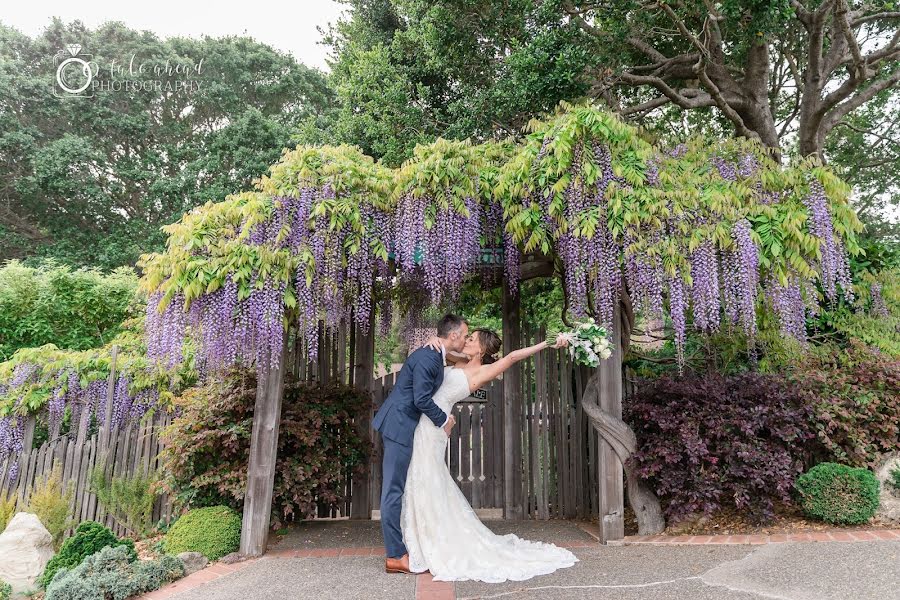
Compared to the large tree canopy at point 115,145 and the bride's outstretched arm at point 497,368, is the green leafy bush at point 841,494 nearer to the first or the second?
the bride's outstretched arm at point 497,368

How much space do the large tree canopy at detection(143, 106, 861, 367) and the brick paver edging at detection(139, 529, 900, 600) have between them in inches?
60.7

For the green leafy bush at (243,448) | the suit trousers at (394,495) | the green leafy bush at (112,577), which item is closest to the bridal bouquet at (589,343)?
the suit trousers at (394,495)

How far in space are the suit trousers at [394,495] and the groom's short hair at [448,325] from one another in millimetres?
835

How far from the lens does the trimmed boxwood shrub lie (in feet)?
14.9

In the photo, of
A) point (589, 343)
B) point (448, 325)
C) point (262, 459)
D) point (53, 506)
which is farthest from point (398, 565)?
point (53, 506)

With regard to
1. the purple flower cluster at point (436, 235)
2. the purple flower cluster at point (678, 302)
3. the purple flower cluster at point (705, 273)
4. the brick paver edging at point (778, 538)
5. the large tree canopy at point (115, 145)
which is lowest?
the brick paver edging at point (778, 538)

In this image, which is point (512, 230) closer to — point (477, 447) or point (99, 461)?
point (477, 447)

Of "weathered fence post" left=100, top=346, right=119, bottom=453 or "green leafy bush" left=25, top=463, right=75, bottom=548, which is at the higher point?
"weathered fence post" left=100, top=346, right=119, bottom=453

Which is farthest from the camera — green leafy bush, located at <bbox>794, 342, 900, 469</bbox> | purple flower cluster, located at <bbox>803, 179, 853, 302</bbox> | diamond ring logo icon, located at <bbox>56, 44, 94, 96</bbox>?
diamond ring logo icon, located at <bbox>56, 44, 94, 96</bbox>

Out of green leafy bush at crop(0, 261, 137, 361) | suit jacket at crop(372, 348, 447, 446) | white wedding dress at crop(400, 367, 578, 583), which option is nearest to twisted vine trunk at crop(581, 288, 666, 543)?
white wedding dress at crop(400, 367, 578, 583)

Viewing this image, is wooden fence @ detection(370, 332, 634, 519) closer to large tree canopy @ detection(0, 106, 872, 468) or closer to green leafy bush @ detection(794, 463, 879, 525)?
large tree canopy @ detection(0, 106, 872, 468)

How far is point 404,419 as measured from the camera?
3.97m

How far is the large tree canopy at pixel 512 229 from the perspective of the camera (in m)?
4.21

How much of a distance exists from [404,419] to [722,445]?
265cm
